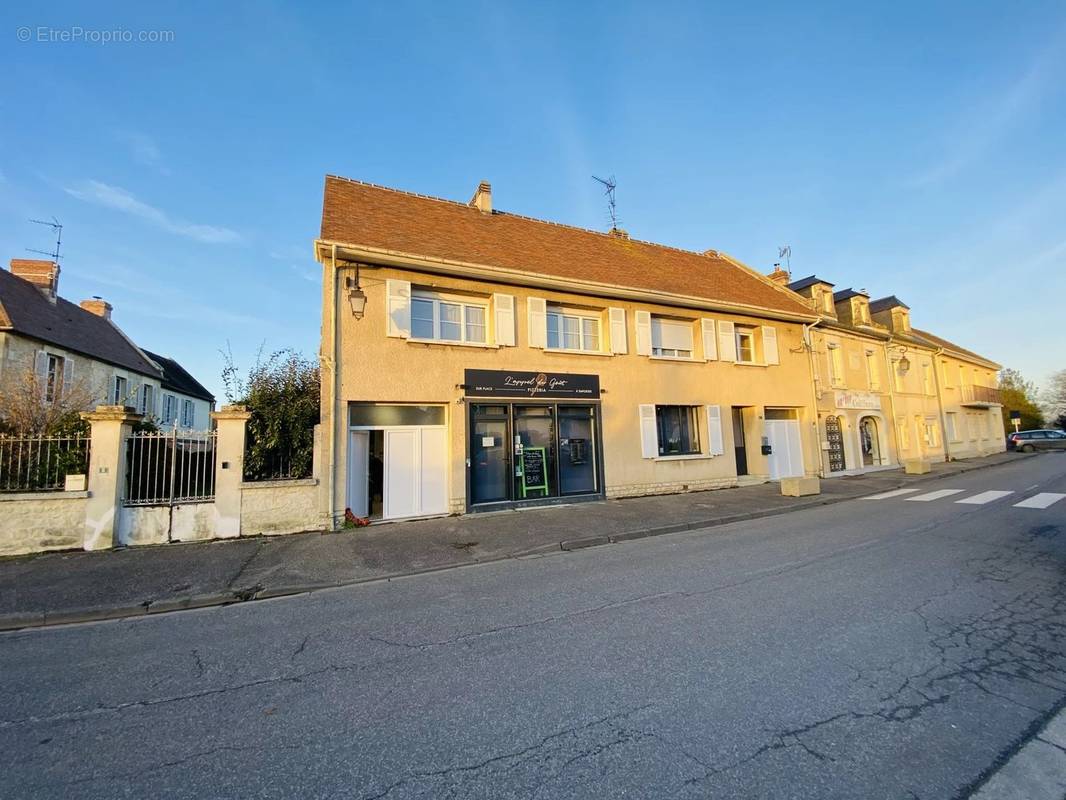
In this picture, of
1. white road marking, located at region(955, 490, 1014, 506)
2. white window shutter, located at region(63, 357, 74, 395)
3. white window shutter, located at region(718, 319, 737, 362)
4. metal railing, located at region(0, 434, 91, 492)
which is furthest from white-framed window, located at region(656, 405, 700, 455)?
white window shutter, located at region(63, 357, 74, 395)

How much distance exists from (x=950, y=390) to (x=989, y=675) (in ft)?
104

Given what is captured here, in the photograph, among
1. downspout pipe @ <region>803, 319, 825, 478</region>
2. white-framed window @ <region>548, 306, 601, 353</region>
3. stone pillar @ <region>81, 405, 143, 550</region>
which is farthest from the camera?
downspout pipe @ <region>803, 319, 825, 478</region>

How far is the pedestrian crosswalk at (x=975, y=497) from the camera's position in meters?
10.2

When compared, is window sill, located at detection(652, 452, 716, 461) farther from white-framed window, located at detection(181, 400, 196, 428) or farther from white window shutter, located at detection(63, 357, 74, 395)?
white-framed window, located at detection(181, 400, 196, 428)

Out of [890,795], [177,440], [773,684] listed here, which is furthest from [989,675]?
[177,440]

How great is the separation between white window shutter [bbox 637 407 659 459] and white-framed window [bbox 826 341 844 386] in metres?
10.5

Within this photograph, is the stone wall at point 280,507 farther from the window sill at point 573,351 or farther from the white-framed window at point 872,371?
the white-framed window at point 872,371

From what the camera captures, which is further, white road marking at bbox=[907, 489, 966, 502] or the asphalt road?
white road marking at bbox=[907, 489, 966, 502]

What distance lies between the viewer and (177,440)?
28.5 ft

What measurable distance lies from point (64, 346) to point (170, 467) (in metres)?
13.5

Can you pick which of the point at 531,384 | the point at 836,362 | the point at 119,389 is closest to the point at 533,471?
the point at 531,384

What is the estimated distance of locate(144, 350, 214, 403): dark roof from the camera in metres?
26.6

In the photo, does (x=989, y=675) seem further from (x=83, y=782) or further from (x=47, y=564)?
(x=47, y=564)

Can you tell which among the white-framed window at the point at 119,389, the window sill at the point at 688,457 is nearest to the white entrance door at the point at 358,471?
the window sill at the point at 688,457
